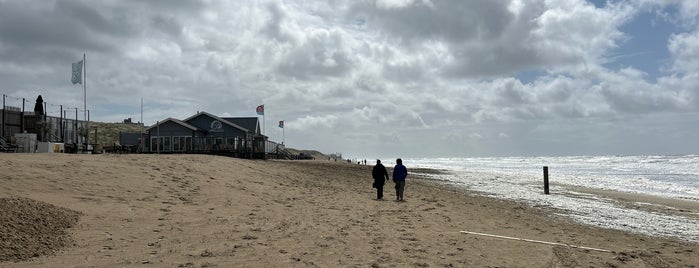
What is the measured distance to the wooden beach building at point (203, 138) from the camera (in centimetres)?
4634

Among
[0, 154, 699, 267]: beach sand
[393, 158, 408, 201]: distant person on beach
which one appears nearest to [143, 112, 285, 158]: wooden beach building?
[393, 158, 408, 201]: distant person on beach

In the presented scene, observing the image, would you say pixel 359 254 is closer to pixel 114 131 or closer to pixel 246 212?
pixel 246 212

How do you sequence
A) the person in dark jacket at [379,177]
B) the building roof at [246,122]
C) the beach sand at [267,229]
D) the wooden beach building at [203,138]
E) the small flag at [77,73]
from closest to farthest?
1. the beach sand at [267,229]
2. the person in dark jacket at [379,177]
3. the small flag at [77,73]
4. the wooden beach building at [203,138]
5. the building roof at [246,122]

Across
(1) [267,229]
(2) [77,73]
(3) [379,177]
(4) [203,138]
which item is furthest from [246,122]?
(1) [267,229]

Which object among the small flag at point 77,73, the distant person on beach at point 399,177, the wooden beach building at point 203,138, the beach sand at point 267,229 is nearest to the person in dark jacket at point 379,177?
the distant person on beach at point 399,177

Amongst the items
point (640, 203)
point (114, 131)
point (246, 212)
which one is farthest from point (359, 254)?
point (114, 131)

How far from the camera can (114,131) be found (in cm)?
8238

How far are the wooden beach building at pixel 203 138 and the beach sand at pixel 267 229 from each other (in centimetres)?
3024

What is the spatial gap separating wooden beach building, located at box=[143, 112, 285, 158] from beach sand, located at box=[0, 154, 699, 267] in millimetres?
30243

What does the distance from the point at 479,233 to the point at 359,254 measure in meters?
4.10

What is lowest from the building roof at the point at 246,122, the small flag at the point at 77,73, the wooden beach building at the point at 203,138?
the wooden beach building at the point at 203,138

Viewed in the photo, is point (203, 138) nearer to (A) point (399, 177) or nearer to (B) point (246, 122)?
(B) point (246, 122)

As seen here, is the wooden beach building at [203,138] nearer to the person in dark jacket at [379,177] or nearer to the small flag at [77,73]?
the small flag at [77,73]

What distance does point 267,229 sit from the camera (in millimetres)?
9945
